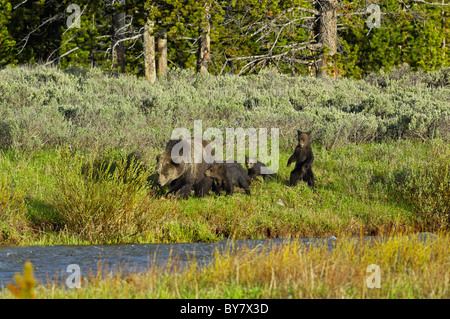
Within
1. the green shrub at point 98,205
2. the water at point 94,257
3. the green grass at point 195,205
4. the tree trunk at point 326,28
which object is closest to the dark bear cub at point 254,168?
the green grass at point 195,205

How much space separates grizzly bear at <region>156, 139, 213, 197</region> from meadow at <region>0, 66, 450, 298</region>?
24 cm

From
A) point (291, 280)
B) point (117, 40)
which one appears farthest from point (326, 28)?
point (291, 280)

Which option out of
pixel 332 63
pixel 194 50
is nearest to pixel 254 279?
pixel 332 63

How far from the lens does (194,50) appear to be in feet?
103

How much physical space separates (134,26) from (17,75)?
11.8 meters

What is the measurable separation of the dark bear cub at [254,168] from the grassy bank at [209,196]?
0.63ft

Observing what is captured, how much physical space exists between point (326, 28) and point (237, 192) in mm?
13114

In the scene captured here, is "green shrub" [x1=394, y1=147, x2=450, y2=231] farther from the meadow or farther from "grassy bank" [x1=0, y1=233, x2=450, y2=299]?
"grassy bank" [x1=0, y1=233, x2=450, y2=299]

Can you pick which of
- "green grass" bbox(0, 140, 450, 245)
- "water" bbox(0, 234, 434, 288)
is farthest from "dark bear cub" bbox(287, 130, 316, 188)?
"water" bbox(0, 234, 434, 288)

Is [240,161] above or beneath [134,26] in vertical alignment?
beneath

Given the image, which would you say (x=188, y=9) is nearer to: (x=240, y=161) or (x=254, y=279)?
(x=240, y=161)

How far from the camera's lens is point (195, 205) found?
10.5 m

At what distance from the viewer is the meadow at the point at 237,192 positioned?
6.16m

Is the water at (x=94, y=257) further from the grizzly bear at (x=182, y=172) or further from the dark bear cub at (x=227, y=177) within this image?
the dark bear cub at (x=227, y=177)
